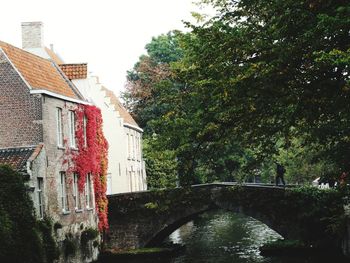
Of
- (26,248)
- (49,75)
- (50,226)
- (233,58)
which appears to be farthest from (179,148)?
(49,75)

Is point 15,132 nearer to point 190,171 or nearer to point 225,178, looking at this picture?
point 190,171

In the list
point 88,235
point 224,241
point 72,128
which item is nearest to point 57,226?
point 88,235

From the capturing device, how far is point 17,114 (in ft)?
77.4

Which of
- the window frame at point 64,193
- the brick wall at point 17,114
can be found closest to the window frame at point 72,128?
the window frame at point 64,193

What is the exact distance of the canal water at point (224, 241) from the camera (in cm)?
2691

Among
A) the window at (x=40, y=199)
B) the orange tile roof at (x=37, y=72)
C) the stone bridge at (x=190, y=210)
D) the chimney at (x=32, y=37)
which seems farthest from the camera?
the chimney at (x=32, y=37)

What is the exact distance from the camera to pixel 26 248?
20.2 m

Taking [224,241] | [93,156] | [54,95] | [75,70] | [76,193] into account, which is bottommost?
[224,241]

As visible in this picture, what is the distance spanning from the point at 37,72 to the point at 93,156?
452 centimetres

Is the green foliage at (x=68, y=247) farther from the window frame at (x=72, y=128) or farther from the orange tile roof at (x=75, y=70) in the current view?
the orange tile roof at (x=75, y=70)

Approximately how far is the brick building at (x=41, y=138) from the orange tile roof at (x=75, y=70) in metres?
5.33

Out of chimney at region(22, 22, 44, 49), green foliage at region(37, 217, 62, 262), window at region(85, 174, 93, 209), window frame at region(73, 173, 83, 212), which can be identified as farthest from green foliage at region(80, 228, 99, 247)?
chimney at region(22, 22, 44, 49)

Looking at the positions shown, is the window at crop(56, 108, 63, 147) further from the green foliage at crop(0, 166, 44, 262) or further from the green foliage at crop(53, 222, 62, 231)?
the green foliage at crop(0, 166, 44, 262)

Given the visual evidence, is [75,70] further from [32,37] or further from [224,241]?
[224,241]
